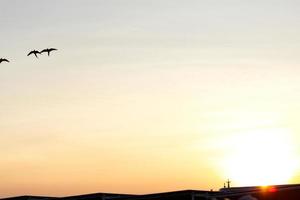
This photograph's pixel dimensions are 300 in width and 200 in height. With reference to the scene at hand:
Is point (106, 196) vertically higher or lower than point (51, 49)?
lower

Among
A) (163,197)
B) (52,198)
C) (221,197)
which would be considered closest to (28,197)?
(52,198)

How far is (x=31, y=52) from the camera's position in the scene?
58.8 m

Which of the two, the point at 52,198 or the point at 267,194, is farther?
the point at 52,198

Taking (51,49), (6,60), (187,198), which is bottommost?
(187,198)

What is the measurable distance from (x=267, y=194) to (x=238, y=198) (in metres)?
3.61

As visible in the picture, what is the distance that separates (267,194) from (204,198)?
7.25 m

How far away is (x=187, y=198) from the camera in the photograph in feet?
243

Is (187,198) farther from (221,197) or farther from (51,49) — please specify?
(51,49)

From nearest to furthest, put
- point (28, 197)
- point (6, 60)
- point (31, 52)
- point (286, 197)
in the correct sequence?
point (6, 60)
point (31, 52)
point (286, 197)
point (28, 197)

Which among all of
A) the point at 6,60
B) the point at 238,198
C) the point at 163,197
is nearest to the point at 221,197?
the point at 238,198

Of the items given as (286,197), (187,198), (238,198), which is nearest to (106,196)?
(187,198)

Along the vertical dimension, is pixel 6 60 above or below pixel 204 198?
above

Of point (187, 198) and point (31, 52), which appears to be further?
point (187, 198)

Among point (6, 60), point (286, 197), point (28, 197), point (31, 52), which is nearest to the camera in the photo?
point (6, 60)
